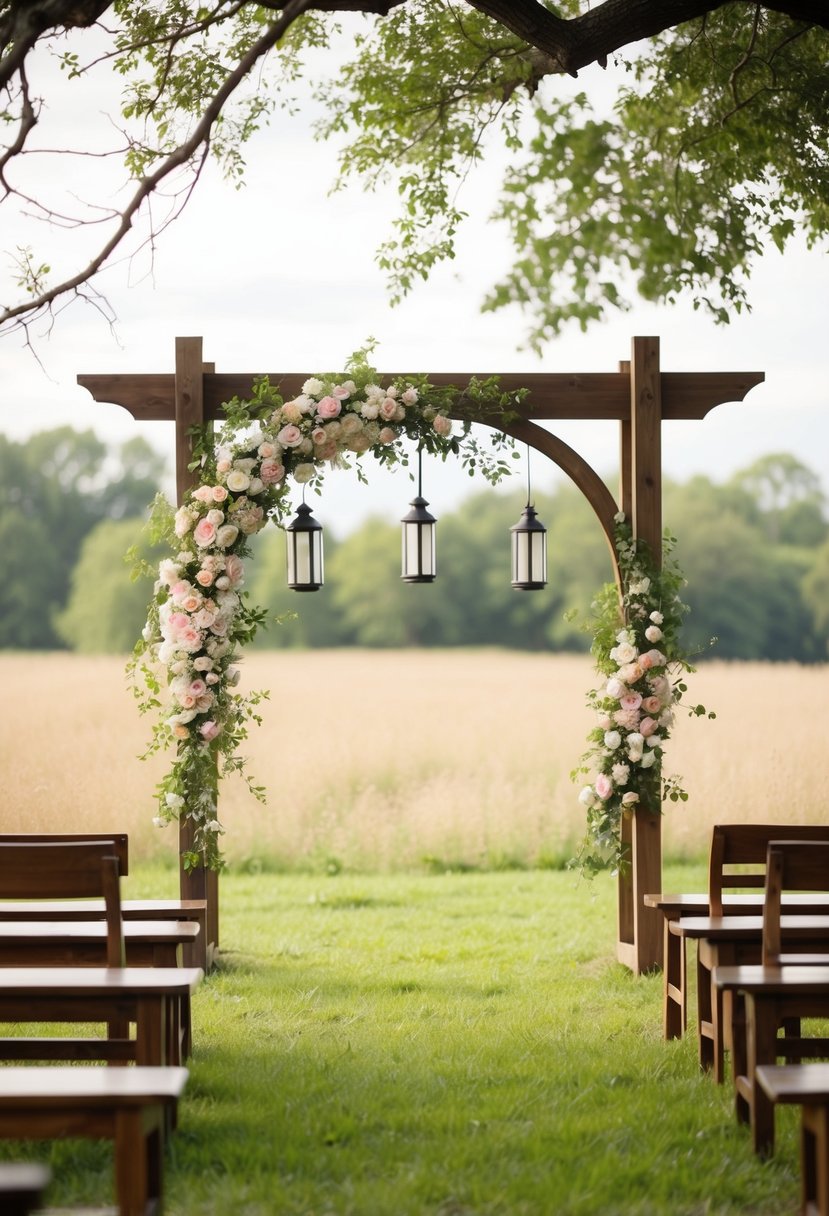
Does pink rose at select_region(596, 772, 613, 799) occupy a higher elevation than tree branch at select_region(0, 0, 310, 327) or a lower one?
lower

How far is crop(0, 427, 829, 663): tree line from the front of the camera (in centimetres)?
3309

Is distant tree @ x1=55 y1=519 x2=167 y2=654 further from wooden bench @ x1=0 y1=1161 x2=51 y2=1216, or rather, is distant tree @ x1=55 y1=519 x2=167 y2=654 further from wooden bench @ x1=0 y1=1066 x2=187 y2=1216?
wooden bench @ x1=0 y1=1161 x2=51 y2=1216

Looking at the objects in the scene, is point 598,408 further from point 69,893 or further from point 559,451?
point 69,893

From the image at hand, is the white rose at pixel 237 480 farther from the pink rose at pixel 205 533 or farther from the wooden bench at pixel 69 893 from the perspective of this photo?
the wooden bench at pixel 69 893

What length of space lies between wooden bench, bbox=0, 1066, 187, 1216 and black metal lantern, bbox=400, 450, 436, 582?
4.22 metres

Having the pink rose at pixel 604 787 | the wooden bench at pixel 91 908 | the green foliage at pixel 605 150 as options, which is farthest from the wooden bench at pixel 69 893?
the green foliage at pixel 605 150

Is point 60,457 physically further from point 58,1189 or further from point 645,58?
point 58,1189

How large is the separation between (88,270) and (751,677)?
41.0ft

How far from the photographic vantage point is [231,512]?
7.26m

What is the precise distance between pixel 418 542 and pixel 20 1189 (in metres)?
5.31

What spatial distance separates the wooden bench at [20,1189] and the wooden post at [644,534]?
211 inches

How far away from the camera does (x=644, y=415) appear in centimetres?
752

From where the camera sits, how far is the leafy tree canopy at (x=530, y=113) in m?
7.09

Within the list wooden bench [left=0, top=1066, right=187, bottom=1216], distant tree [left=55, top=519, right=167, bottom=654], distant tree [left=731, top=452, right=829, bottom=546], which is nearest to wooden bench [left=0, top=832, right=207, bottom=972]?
wooden bench [left=0, top=1066, right=187, bottom=1216]
